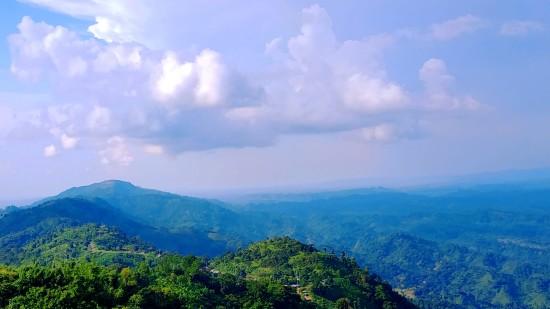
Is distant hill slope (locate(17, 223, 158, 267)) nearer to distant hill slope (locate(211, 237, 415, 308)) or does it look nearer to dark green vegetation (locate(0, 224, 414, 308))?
dark green vegetation (locate(0, 224, 414, 308))

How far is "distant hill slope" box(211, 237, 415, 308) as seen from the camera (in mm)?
87562

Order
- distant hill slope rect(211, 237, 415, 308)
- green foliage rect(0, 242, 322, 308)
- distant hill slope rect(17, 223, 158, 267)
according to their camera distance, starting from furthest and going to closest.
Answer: distant hill slope rect(17, 223, 158, 267) → distant hill slope rect(211, 237, 415, 308) → green foliage rect(0, 242, 322, 308)

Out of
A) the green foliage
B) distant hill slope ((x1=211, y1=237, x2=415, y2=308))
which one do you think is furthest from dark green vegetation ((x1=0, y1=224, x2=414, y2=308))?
distant hill slope ((x1=211, y1=237, x2=415, y2=308))

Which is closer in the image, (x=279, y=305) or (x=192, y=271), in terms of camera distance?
(x=279, y=305)

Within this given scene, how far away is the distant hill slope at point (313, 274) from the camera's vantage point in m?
87.6

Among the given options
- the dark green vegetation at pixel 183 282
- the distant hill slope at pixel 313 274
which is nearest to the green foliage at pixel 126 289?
the dark green vegetation at pixel 183 282

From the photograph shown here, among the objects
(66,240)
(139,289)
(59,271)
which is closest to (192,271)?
(139,289)

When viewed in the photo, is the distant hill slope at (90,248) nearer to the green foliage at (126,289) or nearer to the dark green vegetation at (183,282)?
the dark green vegetation at (183,282)

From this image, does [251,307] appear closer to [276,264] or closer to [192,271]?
[192,271]

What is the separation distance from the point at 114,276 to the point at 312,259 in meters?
60.5

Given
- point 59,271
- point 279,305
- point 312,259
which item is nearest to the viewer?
point 59,271

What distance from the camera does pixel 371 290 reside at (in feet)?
315

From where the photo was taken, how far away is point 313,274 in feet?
316

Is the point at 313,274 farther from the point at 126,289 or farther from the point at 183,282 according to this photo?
the point at 126,289
